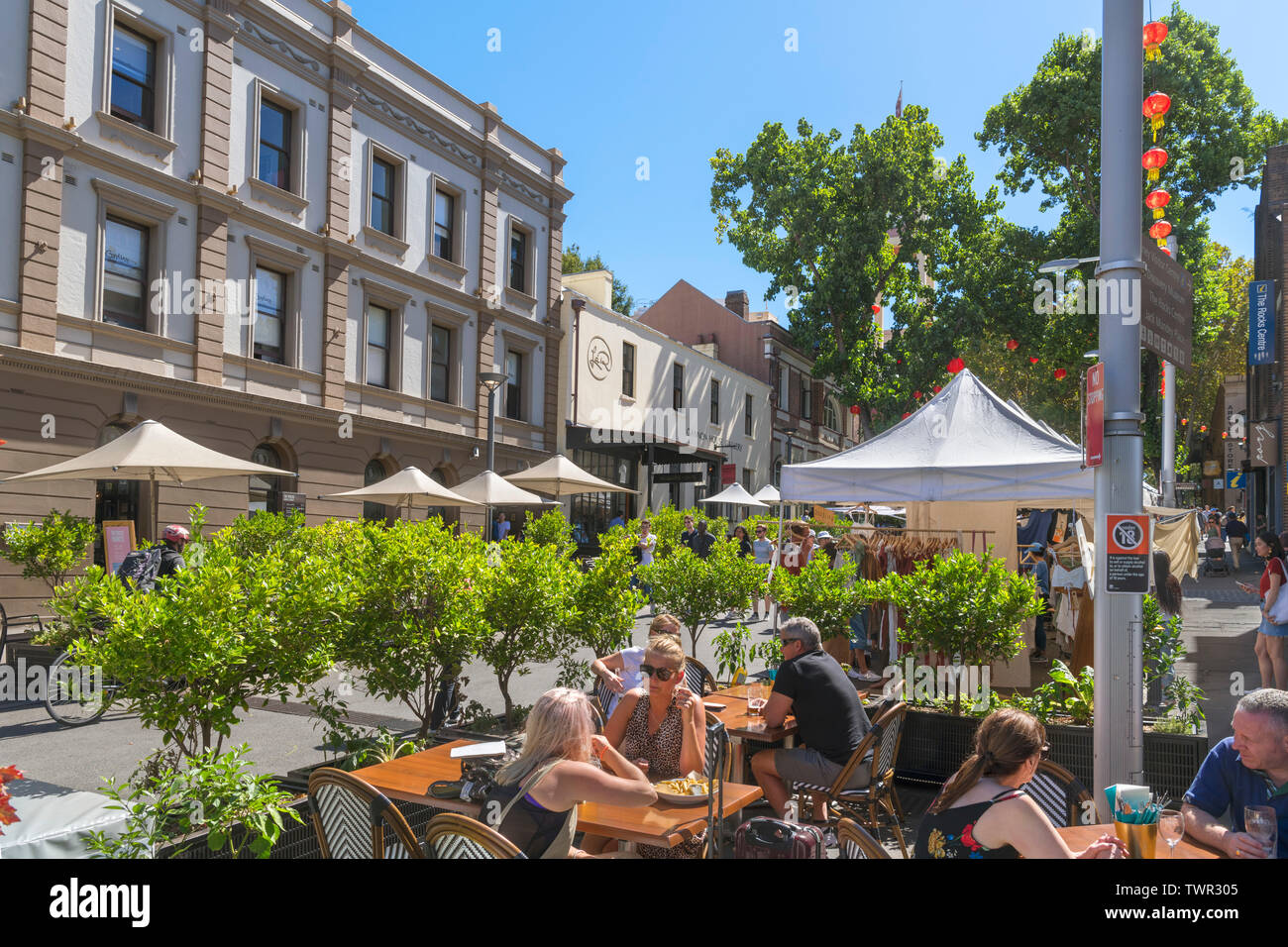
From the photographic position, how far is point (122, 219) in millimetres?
16531

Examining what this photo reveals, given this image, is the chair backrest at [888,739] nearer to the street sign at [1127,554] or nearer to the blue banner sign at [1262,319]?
the street sign at [1127,554]

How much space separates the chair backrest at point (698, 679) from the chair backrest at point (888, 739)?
2352mm

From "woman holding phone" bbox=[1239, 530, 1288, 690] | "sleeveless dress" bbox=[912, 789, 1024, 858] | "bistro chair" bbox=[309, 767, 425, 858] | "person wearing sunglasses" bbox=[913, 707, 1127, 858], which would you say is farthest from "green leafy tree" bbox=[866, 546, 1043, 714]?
"bistro chair" bbox=[309, 767, 425, 858]

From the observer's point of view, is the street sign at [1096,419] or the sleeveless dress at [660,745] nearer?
the street sign at [1096,419]

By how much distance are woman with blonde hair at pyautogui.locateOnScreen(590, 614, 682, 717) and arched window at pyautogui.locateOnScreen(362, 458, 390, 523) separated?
16.5 m

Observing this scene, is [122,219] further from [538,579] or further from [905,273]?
[905,273]

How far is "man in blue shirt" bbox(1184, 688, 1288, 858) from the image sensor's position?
364 centimetres

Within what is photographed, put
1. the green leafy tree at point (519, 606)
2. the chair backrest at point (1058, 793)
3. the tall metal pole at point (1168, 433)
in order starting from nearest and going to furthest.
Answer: the chair backrest at point (1058, 793), the green leafy tree at point (519, 606), the tall metal pole at point (1168, 433)

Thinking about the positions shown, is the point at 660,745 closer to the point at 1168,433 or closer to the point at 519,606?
the point at 519,606

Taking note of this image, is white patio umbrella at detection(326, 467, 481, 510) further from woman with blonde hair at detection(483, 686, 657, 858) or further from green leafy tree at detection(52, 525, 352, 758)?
woman with blonde hair at detection(483, 686, 657, 858)

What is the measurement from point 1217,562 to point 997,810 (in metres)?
31.1

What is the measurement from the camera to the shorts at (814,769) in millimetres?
5480

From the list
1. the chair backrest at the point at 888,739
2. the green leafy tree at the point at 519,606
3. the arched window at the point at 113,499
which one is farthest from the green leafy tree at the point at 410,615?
the arched window at the point at 113,499
